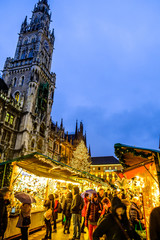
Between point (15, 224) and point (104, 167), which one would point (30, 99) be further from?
point (104, 167)

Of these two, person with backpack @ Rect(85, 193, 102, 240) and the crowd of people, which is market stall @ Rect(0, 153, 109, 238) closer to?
the crowd of people

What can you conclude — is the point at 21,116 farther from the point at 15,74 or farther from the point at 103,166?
the point at 103,166

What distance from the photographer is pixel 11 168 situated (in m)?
6.74

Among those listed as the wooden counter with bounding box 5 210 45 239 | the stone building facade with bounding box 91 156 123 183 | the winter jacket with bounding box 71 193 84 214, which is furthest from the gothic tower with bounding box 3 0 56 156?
the stone building facade with bounding box 91 156 123 183

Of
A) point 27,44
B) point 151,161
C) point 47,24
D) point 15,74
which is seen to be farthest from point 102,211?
point 47,24

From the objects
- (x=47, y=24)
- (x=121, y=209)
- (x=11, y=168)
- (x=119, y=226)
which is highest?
(x=47, y=24)

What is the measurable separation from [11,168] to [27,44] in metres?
39.8

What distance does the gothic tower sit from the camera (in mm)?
28819

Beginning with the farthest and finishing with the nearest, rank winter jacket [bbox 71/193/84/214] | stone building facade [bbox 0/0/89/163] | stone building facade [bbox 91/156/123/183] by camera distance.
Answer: stone building facade [bbox 91/156/123/183] → stone building facade [bbox 0/0/89/163] → winter jacket [bbox 71/193/84/214]

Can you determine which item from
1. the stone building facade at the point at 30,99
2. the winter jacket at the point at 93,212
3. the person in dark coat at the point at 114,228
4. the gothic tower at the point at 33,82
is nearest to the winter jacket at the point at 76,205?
the winter jacket at the point at 93,212

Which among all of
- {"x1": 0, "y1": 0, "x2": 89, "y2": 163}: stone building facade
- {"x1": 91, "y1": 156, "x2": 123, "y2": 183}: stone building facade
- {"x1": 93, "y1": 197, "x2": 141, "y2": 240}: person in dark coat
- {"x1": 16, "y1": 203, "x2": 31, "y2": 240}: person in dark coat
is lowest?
{"x1": 16, "y1": 203, "x2": 31, "y2": 240}: person in dark coat

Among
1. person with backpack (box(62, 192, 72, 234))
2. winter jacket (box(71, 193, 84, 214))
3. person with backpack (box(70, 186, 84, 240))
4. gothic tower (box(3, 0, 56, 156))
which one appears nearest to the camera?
person with backpack (box(70, 186, 84, 240))

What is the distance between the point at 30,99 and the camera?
3061cm

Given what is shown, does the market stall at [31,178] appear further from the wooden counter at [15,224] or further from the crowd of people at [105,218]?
the crowd of people at [105,218]
